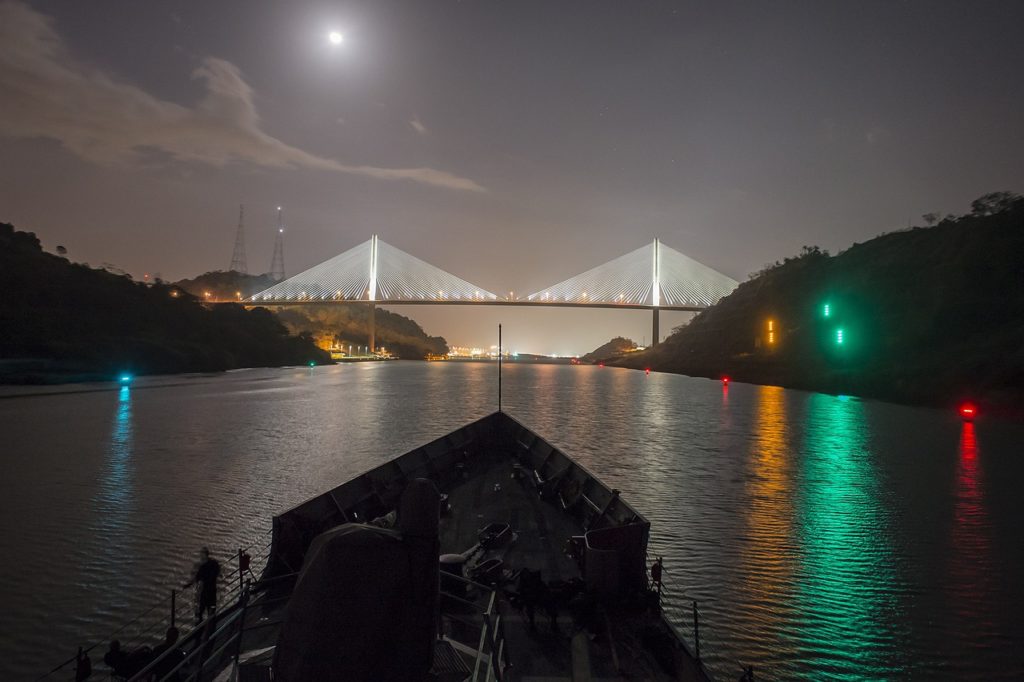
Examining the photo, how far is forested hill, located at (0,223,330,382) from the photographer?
9088 cm

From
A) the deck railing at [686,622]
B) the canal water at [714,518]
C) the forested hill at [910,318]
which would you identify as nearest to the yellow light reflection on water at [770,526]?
the canal water at [714,518]

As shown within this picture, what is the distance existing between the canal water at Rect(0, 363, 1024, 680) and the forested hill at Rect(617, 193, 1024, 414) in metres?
17.8

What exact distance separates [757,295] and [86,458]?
146 m

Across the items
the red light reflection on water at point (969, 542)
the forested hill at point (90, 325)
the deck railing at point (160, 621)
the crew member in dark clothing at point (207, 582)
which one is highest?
the forested hill at point (90, 325)

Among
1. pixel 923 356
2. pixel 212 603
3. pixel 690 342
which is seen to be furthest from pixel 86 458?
pixel 690 342

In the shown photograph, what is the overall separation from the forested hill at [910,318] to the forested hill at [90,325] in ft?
390

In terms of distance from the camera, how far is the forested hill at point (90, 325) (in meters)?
90.9

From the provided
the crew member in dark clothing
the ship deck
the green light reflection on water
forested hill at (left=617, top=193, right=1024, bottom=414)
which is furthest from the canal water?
forested hill at (left=617, top=193, right=1024, bottom=414)

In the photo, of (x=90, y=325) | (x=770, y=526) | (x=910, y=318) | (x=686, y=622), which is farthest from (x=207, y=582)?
(x=90, y=325)

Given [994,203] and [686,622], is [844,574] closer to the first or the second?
[686,622]

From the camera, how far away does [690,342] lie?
17850 cm

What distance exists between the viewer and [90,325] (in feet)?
341

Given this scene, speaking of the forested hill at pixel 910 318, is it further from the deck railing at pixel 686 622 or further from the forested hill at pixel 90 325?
the forested hill at pixel 90 325

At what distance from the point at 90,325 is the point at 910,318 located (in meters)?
A: 132
